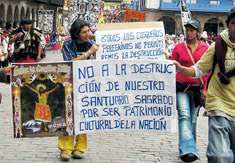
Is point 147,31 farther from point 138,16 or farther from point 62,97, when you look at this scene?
point 138,16

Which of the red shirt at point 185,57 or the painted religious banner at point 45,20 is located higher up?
the red shirt at point 185,57

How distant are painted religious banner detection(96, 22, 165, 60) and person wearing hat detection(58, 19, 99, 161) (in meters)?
1.36

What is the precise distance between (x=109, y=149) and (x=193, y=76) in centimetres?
290

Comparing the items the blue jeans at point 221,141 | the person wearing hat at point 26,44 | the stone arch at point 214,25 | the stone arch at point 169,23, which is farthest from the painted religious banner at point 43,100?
the stone arch at point 214,25

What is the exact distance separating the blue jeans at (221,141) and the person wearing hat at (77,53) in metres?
2.51

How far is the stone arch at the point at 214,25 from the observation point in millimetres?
77812

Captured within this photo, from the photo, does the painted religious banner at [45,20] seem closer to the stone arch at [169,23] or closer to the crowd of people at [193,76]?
the stone arch at [169,23]

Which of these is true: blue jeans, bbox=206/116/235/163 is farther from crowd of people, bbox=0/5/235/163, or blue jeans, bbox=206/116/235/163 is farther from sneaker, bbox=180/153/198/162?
sneaker, bbox=180/153/198/162

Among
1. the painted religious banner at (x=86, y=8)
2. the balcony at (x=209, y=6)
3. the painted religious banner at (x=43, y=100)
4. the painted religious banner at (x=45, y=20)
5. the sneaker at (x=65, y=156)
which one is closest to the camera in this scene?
the painted religious banner at (x=43, y=100)

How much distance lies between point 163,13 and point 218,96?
71693mm

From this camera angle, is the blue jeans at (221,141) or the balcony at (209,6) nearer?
the blue jeans at (221,141)

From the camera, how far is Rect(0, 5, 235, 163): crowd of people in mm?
5664

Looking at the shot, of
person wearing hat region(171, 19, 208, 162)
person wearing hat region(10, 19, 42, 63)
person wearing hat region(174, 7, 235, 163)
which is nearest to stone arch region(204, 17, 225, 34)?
person wearing hat region(10, 19, 42, 63)

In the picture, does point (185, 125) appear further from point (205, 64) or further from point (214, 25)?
point (214, 25)
